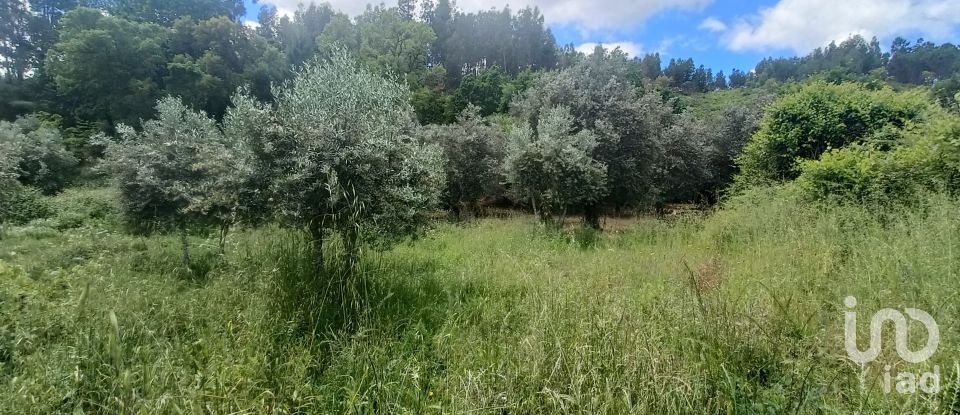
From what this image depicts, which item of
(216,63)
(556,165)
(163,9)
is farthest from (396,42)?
(556,165)

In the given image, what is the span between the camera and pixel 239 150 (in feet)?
17.3

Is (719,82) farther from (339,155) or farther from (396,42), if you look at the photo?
(339,155)

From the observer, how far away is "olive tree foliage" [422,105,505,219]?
17.6 m

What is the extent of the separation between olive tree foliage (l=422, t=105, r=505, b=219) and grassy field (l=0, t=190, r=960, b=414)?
1291 centimetres

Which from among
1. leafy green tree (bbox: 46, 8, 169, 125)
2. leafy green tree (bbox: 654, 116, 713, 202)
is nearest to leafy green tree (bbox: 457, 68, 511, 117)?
leafy green tree (bbox: 654, 116, 713, 202)

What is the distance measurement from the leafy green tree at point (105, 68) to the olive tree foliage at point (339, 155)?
32440 mm

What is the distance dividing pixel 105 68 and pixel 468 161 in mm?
30355

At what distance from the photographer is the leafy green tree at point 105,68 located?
27641 millimetres

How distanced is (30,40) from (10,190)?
45097 mm

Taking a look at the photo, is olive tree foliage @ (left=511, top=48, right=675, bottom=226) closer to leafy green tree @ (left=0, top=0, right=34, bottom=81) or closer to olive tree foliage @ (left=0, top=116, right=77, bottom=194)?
olive tree foliage @ (left=0, top=116, right=77, bottom=194)

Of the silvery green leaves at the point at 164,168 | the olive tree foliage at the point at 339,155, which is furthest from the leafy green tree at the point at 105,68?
the olive tree foliage at the point at 339,155

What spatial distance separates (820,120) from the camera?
35.0ft

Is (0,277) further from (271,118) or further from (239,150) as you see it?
(271,118)

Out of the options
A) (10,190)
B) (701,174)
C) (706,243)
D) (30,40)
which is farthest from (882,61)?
(30,40)
